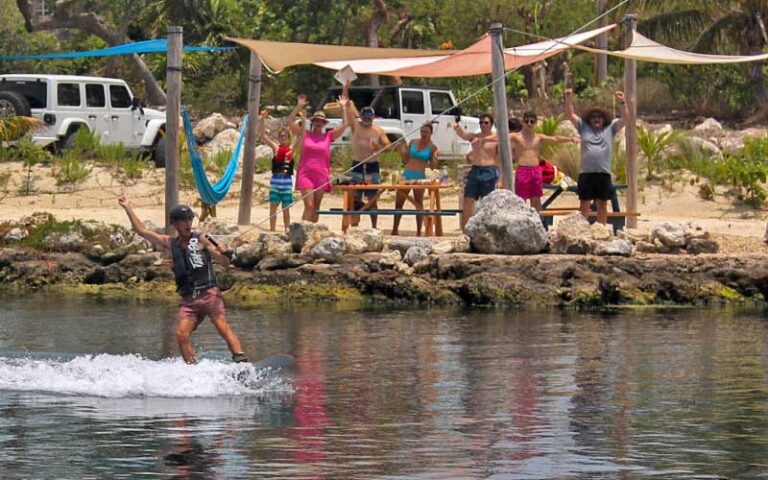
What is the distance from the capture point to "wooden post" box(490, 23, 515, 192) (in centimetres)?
1897

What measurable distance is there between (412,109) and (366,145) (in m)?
9.00

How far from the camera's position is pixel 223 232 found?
19938mm

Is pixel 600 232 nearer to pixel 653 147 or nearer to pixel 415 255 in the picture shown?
pixel 415 255

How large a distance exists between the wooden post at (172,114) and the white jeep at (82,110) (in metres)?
7.76

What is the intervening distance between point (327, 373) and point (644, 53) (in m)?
6.79

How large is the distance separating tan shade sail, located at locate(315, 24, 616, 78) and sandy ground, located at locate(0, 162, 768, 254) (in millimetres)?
2042

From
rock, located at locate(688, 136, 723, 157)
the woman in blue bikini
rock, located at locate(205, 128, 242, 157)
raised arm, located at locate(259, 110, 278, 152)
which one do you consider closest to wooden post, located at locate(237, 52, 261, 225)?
raised arm, located at locate(259, 110, 278, 152)

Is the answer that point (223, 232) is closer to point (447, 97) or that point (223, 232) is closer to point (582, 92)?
point (447, 97)

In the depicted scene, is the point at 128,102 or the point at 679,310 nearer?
the point at 679,310

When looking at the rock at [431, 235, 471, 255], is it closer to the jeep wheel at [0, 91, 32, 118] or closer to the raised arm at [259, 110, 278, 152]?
the raised arm at [259, 110, 278, 152]

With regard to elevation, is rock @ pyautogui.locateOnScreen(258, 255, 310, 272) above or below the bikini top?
below

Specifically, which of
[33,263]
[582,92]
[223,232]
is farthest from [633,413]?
[582,92]

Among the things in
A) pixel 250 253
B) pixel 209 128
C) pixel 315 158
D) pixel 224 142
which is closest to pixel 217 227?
pixel 250 253

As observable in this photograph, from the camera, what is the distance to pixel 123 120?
29.3 meters
